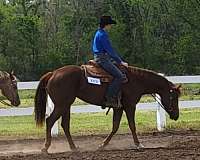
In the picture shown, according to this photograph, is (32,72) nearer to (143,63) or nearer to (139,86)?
(143,63)

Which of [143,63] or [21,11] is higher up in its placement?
[21,11]

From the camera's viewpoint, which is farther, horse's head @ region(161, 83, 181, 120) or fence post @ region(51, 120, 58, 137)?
fence post @ region(51, 120, 58, 137)

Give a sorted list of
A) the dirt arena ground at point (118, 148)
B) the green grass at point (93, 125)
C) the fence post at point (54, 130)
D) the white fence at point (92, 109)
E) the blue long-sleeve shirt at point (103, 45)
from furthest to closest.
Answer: the green grass at point (93, 125) → the white fence at point (92, 109) → the fence post at point (54, 130) → the blue long-sleeve shirt at point (103, 45) → the dirt arena ground at point (118, 148)

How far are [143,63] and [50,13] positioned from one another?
12.4 m

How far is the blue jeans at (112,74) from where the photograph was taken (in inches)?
435

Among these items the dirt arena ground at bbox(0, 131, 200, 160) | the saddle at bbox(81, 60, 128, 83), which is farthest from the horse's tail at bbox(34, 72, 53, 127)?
the saddle at bbox(81, 60, 128, 83)

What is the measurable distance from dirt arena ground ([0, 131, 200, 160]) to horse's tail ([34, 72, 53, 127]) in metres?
0.66

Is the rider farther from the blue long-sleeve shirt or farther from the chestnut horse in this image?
the chestnut horse

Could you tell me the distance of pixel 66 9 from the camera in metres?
55.7

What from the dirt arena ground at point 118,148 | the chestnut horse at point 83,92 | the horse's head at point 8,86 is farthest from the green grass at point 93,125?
the chestnut horse at point 83,92

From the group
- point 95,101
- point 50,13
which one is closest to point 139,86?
point 95,101

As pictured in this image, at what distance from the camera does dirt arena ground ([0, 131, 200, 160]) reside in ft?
30.8

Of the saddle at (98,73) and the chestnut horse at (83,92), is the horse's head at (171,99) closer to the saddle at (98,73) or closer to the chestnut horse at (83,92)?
the chestnut horse at (83,92)

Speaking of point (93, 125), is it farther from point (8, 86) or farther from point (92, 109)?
point (8, 86)
